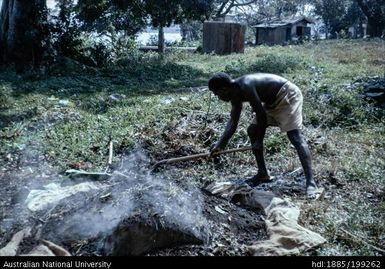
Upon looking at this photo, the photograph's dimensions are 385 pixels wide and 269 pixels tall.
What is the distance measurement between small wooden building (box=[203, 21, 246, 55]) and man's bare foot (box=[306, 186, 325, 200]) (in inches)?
608

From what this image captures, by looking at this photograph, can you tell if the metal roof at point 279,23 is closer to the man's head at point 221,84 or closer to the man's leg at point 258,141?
the man's leg at point 258,141

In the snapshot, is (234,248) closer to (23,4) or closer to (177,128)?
(177,128)

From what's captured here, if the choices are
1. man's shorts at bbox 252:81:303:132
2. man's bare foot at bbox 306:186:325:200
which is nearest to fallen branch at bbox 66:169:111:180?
man's shorts at bbox 252:81:303:132

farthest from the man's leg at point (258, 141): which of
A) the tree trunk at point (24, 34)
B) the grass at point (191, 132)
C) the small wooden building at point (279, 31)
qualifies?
the small wooden building at point (279, 31)

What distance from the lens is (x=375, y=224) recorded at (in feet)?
12.2

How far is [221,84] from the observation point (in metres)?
4.13

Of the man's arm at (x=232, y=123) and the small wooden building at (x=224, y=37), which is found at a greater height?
the small wooden building at (x=224, y=37)

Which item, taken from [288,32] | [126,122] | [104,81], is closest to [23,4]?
[104,81]

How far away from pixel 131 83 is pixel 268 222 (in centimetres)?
814

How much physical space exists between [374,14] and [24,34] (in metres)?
23.4

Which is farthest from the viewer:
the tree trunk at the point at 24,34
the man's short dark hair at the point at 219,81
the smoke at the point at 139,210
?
the tree trunk at the point at 24,34

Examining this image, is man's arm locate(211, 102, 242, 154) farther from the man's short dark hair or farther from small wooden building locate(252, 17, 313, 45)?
small wooden building locate(252, 17, 313, 45)

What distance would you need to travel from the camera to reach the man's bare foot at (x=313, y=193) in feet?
14.3

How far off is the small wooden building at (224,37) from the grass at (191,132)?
8.52 meters
